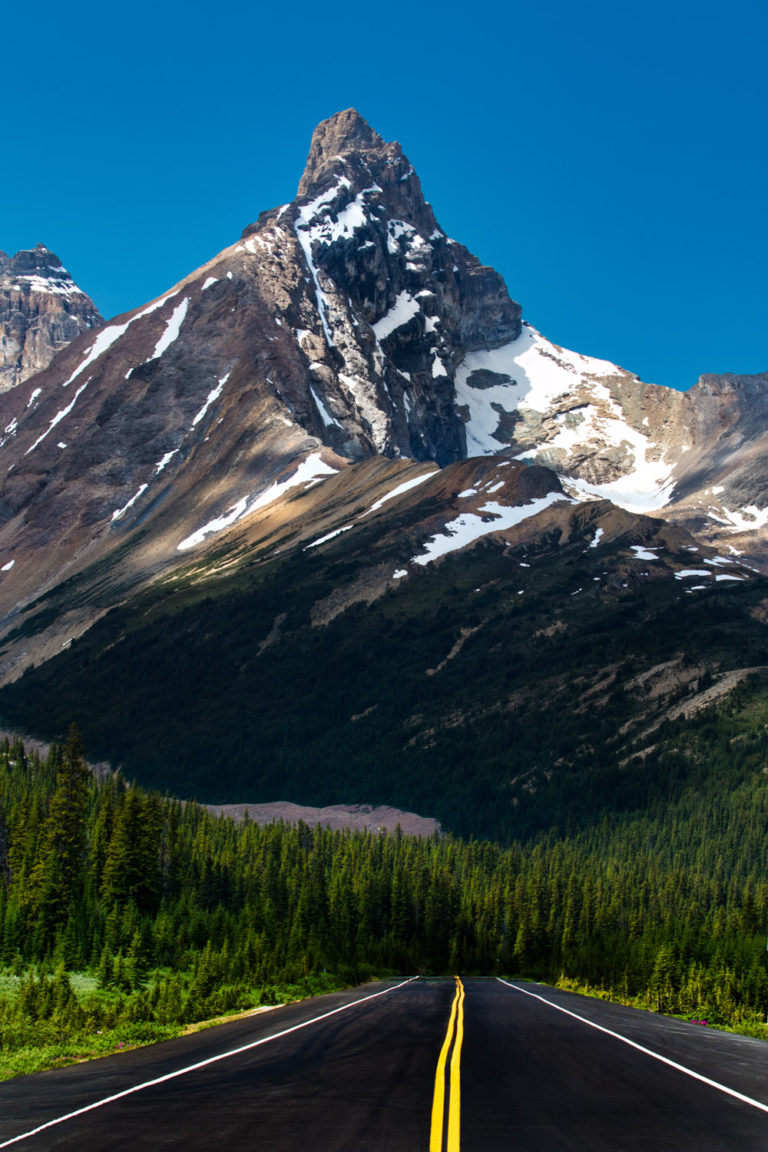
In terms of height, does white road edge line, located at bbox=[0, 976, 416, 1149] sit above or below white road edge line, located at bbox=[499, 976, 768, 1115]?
below

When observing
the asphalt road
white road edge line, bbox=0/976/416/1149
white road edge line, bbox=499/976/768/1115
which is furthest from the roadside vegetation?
white road edge line, bbox=499/976/768/1115

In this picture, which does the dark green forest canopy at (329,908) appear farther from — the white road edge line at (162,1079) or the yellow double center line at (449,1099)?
the yellow double center line at (449,1099)

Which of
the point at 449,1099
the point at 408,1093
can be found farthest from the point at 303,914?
the point at 449,1099

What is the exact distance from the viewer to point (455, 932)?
3910 inches

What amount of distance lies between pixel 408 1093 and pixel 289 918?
243 feet

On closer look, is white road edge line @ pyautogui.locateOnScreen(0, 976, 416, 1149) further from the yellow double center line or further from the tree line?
the tree line

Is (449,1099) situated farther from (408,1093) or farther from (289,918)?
(289,918)

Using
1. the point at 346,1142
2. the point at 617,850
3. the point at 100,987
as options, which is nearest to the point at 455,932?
the point at 100,987

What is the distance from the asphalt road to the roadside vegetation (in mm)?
5470

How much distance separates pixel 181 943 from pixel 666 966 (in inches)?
1184

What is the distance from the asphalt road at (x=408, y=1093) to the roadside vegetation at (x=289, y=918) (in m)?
5.47

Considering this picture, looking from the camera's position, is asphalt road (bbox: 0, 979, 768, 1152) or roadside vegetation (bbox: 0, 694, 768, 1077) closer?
asphalt road (bbox: 0, 979, 768, 1152)

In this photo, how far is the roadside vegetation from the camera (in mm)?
47375

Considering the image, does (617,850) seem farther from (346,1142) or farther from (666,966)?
(346,1142)
